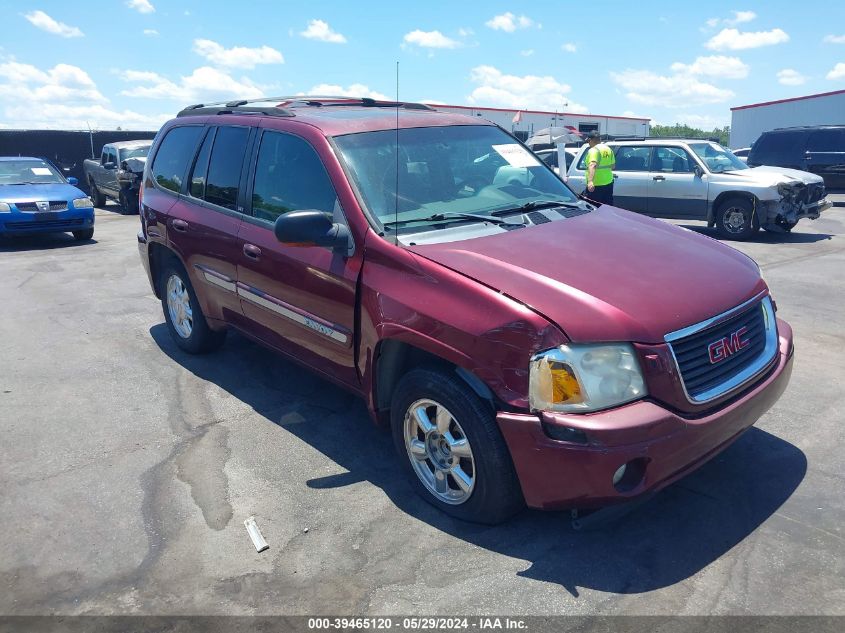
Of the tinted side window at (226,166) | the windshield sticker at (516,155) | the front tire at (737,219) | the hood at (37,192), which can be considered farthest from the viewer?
the hood at (37,192)

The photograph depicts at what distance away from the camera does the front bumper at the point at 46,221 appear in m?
11.8

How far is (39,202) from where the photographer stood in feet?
39.4

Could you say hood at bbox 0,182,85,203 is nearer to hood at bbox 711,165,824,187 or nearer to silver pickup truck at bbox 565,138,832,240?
silver pickup truck at bbox 565,138,832,240

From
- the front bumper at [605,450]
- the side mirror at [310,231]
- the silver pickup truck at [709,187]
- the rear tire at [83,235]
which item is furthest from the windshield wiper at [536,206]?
the rear tire at [83,235]

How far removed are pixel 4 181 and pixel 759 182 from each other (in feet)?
42.7

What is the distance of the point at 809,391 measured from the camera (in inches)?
195

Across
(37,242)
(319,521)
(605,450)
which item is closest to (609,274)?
(605,450)

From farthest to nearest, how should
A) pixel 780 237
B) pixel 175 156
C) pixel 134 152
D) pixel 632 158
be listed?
1. pixel 134 152
2. pixel 632 158
3. pixel 780 237
4. pixel 175 156

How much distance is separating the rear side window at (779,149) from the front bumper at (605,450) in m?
15.6

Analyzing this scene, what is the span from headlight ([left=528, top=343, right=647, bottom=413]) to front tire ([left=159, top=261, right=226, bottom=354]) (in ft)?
11.5

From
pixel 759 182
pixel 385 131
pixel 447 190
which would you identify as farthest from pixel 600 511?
pixel 759 182

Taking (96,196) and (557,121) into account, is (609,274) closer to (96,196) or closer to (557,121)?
(96,196)

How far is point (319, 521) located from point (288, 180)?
205cm

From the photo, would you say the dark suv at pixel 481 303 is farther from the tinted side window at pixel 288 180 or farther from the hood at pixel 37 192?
the hood at pixel 37 192
